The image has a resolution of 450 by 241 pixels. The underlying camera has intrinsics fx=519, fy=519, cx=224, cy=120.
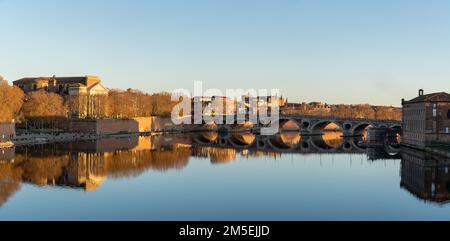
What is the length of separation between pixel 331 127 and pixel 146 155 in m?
53.0

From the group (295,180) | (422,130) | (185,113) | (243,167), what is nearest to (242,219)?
(295,180)

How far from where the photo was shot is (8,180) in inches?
886

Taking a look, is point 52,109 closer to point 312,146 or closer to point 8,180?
point 312,146

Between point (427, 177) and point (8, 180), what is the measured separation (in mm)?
18634

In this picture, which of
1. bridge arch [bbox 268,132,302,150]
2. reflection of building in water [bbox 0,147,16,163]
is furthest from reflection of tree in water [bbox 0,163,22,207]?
bridge arch [bbox 268,132,302,150]

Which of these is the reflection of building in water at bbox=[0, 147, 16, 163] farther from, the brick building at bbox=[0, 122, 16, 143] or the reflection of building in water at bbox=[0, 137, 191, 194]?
the brick building at bbox=[0, 122, 16, 143]

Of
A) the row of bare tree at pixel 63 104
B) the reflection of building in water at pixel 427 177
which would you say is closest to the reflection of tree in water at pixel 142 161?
the reflection of building in water at pixel 427 177

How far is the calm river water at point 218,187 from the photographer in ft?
53.5

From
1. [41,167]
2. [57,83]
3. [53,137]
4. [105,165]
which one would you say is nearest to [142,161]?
[105,165]

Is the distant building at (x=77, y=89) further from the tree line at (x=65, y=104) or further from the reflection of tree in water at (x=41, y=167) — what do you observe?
the reflection of tree in water at (x=41, y=167)

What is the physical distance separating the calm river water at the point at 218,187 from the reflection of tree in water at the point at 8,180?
0.04 metres

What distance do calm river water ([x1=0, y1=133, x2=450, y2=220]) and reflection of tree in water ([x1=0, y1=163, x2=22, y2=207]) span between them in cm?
4

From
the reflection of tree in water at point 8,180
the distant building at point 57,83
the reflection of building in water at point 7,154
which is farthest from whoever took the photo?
the distant building at point 57,83
